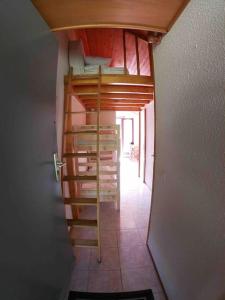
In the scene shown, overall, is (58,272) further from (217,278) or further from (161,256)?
(217,278)

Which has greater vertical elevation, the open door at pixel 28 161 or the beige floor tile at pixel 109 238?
the open door at pixel 28 161

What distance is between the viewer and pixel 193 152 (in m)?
1.06

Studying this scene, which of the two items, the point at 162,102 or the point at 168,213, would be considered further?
the point at 162,102

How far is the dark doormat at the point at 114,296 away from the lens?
1.46 meters

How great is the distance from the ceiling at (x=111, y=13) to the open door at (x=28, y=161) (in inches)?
4.6

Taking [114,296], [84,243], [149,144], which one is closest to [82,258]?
[84,243]

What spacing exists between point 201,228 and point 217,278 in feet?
0.72

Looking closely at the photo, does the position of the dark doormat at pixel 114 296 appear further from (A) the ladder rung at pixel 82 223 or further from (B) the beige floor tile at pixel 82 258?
(A) the ladder rung at pixel 82 223

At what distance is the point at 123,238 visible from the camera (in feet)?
7.55

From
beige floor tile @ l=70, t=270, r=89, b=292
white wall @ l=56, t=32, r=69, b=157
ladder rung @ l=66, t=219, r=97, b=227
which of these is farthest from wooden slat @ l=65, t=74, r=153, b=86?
beige floor tile @ l=70, t=270, r=89, b=292

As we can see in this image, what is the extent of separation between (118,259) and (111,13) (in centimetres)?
222

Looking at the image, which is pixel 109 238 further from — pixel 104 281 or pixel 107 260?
pixel 104 281

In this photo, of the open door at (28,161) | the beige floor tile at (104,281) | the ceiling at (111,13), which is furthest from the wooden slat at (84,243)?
the ceiling at (111,13)

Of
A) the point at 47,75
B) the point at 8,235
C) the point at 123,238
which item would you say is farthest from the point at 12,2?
the point at 123,238
